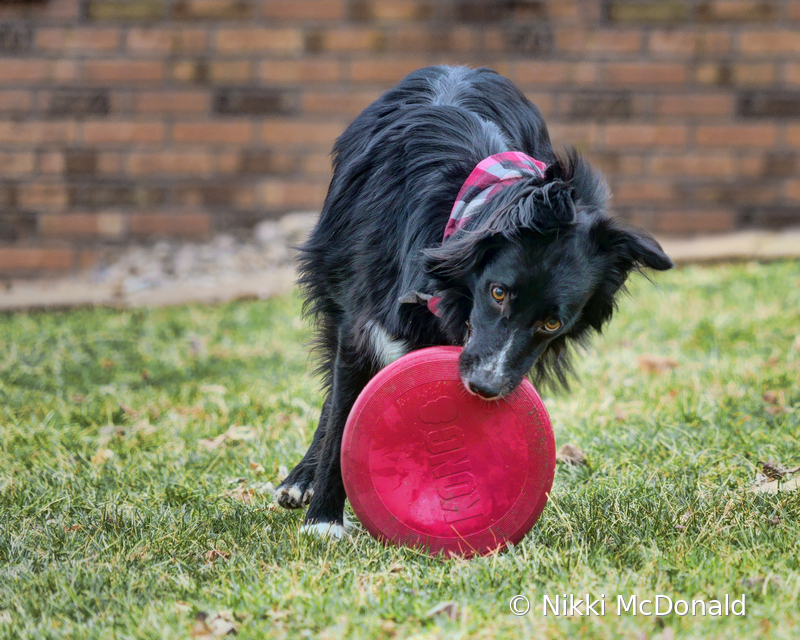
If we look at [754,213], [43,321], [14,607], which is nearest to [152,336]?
[43,321]

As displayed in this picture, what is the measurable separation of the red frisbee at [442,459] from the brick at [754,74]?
581cm

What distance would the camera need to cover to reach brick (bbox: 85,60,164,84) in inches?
282

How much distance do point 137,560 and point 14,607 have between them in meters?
0.36

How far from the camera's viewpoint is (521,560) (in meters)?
2.45

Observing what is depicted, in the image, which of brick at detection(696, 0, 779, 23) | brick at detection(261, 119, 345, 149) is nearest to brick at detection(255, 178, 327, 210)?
brick at detection(261, 119, 345, 149)

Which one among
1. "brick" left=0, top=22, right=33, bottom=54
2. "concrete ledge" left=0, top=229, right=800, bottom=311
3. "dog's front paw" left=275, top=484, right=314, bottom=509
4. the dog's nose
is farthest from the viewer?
"brick" left=0, top=22, right=33, bottom=54

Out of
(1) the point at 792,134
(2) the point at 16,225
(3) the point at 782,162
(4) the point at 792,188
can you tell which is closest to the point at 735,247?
(4) the point at 792,188

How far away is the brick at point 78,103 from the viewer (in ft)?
23.5

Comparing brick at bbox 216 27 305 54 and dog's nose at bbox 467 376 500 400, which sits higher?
brick at bbox 216 27 305 54

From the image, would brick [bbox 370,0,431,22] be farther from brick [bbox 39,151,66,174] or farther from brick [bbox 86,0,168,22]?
brick [bbox 39,151,66,174]

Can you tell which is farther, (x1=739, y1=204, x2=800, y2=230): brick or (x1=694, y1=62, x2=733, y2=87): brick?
(x1=739, y1=204, x2=800, y2=230): brick

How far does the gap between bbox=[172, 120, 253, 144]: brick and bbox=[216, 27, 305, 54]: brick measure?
59 centimetres

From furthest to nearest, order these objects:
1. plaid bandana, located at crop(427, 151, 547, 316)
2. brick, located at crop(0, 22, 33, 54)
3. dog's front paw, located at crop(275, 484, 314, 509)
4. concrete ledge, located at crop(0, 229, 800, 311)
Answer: brick, located at crop(0, 22, 33, 54) → concrete ledge, located at crop(0, 229, 800, 311) → dog's front paw, located at crop(275, 484, 314, 509) → plaid bandana, located at crop(427, 151, 547, 316)

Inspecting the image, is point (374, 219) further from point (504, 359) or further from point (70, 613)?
point (70, 613)
